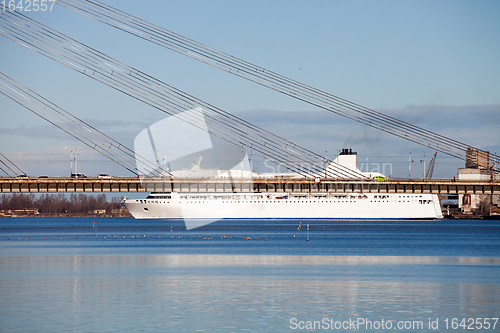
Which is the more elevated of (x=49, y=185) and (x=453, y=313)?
(x=49, y=185)

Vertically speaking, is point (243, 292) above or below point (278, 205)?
below

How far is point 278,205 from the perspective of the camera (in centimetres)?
13088

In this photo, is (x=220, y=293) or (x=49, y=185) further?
(x=49, y=185)

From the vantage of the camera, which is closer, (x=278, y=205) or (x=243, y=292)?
(x=243, y=292)

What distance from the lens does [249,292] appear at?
28906 millimetres

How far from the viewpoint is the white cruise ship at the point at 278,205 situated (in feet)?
425

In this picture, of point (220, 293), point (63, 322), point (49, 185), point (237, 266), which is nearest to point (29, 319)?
point (63, 322)

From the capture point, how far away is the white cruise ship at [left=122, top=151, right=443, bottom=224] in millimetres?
129625

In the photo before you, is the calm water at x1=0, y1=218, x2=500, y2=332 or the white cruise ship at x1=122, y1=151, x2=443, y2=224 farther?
the white cruise ship at x1=122, y1=151, x2=443, y2=224

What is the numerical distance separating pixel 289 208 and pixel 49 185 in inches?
2590

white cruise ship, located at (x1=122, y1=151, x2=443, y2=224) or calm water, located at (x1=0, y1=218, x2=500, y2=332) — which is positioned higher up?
white cruise ship, located at (x1=122, y1=151, x2=443, y2=224)

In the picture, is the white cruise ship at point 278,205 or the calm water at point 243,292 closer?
the calm water at point 243,292

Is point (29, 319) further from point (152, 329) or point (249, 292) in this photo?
point (249, 292)

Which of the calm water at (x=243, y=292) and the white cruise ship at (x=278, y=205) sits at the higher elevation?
the white cruise ship at (x=278, y=205)
